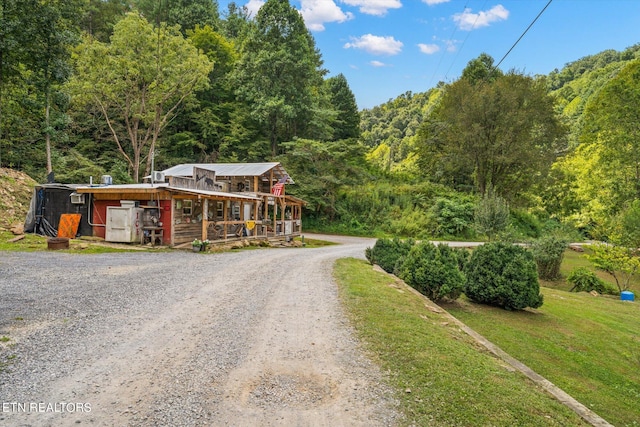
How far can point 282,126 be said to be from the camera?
3600 cm

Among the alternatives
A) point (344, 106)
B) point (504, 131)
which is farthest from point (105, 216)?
point (344, 106)

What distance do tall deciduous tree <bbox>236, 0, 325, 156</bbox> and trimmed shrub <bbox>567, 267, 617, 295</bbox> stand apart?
24853 millimetres

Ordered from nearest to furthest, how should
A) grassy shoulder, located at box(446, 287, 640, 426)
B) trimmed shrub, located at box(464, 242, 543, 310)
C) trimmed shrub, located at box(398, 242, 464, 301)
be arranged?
grassy shoulder, located at box(446, 287, 640, 426) → trimmed shrub, located at box(398, 242, 464, 301) → trimmed shrub, located at box(464, 242, 543, 310)

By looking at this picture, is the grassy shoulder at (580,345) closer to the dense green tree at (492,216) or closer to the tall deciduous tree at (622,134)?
the dense green tree at (492,216)

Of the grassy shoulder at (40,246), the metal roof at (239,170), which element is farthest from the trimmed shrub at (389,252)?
the metal roof at (239,170)

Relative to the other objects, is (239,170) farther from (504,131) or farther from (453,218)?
(504,131)

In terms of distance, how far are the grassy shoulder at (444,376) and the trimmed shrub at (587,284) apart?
12.2m

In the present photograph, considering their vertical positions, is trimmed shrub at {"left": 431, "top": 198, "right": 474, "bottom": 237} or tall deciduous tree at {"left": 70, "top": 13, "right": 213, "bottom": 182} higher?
tall deciduous tree at {"left": 70, "top": 13, "right": 213, "bottom": 182}

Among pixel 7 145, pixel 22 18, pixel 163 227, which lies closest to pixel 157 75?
pixel 22 18

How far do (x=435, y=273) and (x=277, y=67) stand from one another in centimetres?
2894

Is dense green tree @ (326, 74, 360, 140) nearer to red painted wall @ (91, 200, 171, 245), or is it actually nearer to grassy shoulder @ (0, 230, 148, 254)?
red painted wall @ (91, 200, 171, 245)

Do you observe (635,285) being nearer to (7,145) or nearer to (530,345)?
(530,345)

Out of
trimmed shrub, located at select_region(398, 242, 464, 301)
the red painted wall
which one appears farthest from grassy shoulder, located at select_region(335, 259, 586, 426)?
the red painted wall

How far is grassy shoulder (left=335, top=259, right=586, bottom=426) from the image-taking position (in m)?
3.12
